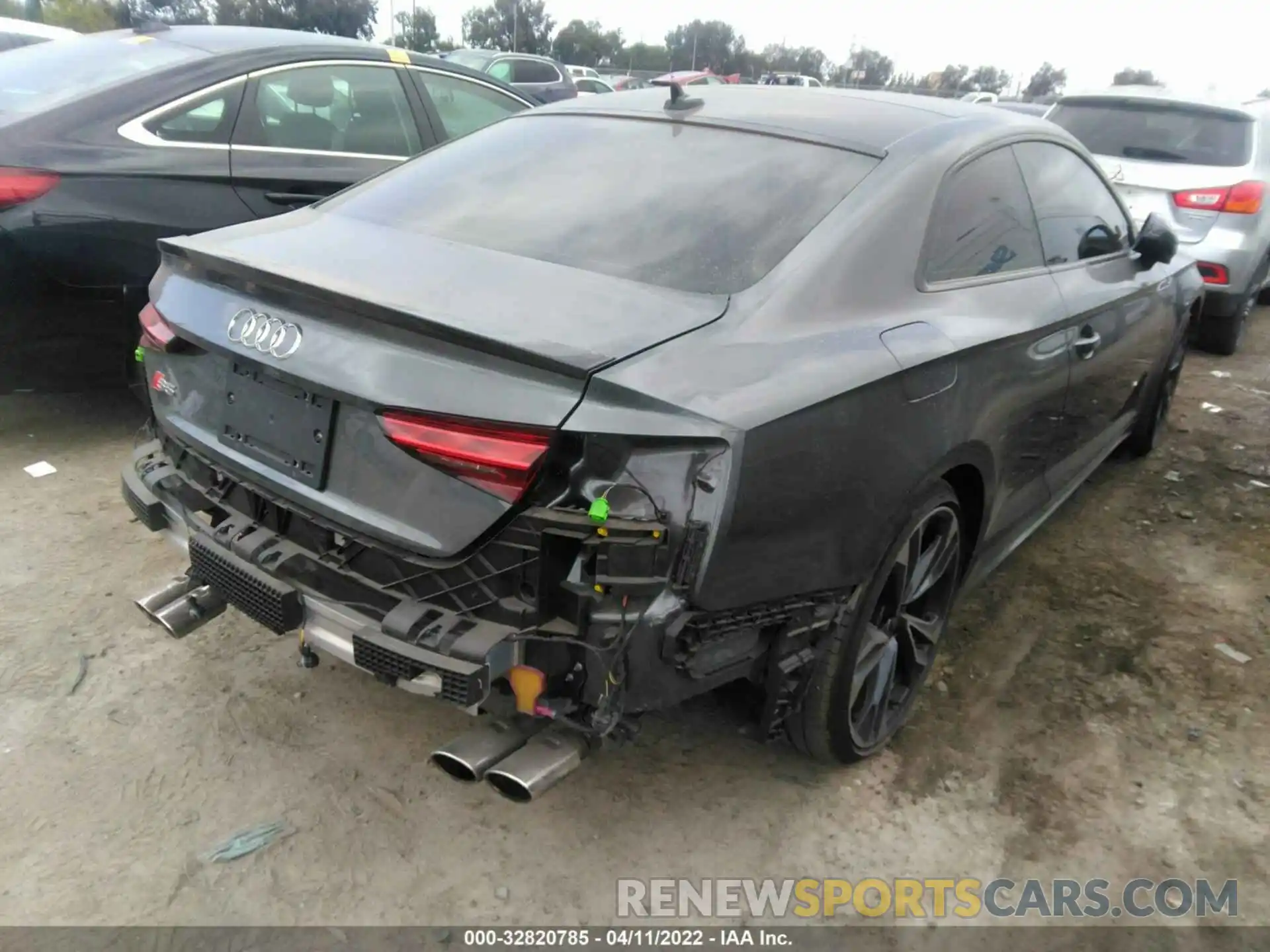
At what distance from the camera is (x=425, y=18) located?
5244 centimetres

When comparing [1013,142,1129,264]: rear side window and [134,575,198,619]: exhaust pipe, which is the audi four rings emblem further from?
[1013,142,1129,264]: rear side window

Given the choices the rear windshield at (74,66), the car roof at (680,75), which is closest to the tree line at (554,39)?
the car roof at (680,75)

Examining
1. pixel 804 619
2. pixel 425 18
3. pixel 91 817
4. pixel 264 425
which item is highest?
pixel 425 18

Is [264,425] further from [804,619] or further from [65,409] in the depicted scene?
[65,409]

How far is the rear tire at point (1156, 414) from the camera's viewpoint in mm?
4496

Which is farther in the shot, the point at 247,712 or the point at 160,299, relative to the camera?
the point at 247,712

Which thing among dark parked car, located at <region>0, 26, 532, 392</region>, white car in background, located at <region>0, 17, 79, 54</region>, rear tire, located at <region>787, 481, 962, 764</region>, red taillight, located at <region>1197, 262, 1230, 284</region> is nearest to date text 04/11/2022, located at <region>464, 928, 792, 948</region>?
rear tire, located at <region>787, 481, 962, 764</region>

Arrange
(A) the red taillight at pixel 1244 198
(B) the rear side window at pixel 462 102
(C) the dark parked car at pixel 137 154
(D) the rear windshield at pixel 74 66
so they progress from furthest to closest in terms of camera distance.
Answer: (A) the red taillight at pixel 1244 198 → (B) the rear side window at pixel 462 102 → (D) the rear windshield at pixel 74 66 → (C) the dark parked car at pixel 137 154

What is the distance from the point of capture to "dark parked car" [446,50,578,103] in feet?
47.0

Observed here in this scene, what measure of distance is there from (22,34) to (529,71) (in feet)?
26.9

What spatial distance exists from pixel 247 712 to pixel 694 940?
1.35 meters

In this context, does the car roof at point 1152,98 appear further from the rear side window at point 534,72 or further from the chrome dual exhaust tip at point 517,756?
the rear side window at point 534,72

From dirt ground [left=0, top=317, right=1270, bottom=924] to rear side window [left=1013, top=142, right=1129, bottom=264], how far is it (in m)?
1.25

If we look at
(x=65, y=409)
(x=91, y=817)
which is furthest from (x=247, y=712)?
(x=65, y=409)
